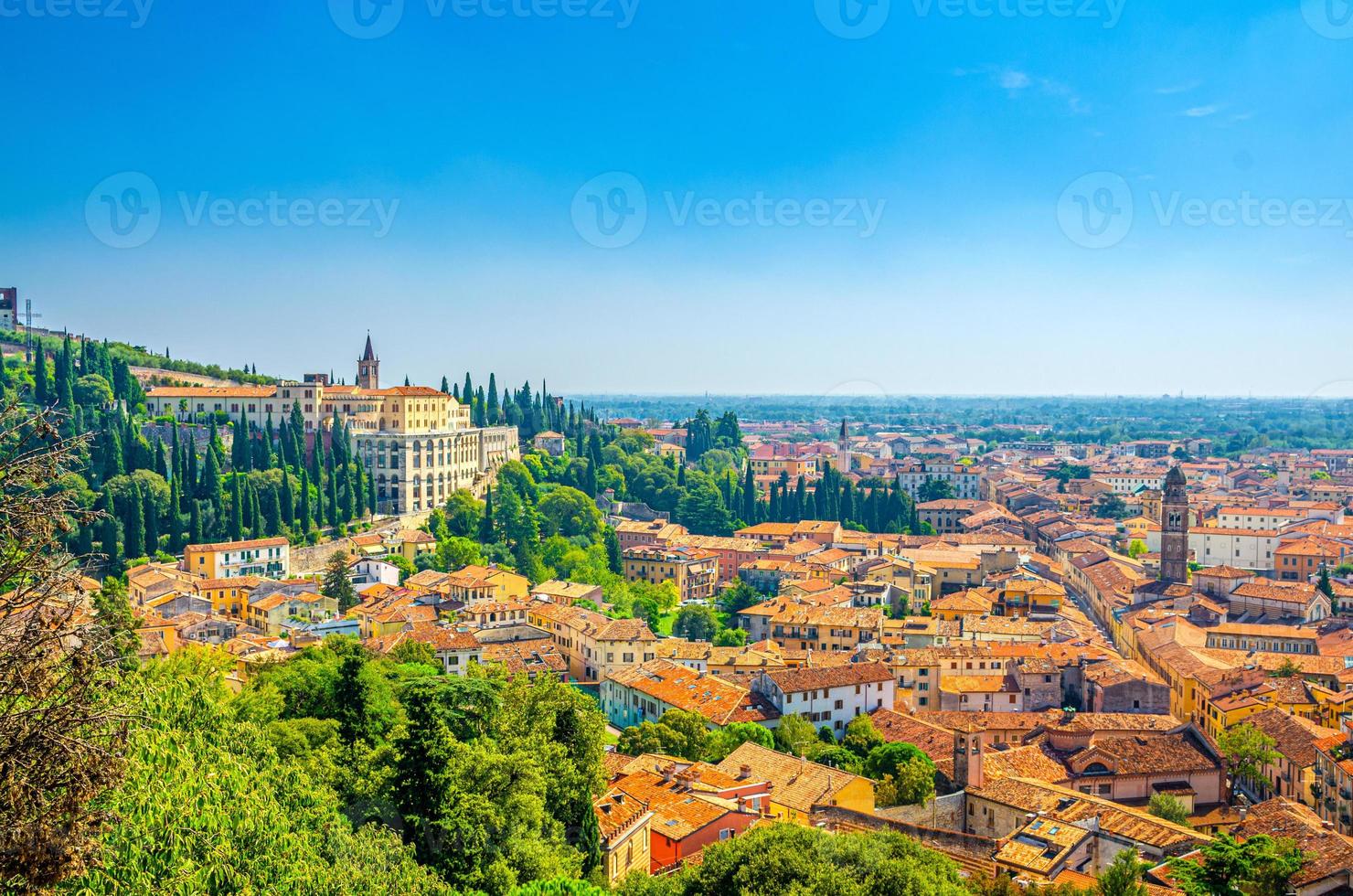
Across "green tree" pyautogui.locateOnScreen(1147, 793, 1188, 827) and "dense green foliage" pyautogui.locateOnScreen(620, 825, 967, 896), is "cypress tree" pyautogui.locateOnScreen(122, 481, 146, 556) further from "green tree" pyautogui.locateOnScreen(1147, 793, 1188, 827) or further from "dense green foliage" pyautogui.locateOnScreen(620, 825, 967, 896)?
"green tree" pyautogui.locateOnScreen(1147, 793, 1188, 827)

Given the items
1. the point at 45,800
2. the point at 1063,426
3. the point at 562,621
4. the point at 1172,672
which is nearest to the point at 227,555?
the point at 562,621

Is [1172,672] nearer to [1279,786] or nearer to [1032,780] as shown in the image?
[1279,786]

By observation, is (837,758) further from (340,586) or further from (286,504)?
(286,504)

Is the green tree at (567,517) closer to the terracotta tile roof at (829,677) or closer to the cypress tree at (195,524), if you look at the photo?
the cypress tree at (195,524)

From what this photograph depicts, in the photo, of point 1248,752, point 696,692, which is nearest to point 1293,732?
point 1248,752

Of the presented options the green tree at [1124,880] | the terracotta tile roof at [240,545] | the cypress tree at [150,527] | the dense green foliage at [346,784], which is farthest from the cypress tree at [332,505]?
the green tree at [1124,880]

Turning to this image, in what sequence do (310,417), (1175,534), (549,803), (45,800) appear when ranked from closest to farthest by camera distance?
1. (45,800)
2. (549,803)
3. (1175,534)
4. (310,417)


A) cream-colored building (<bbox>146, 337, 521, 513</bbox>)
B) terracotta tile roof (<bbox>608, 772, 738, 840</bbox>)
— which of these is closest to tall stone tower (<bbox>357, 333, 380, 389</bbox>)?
cream-colored building (<bbox>146, 337, 521, 513</bbox>)
